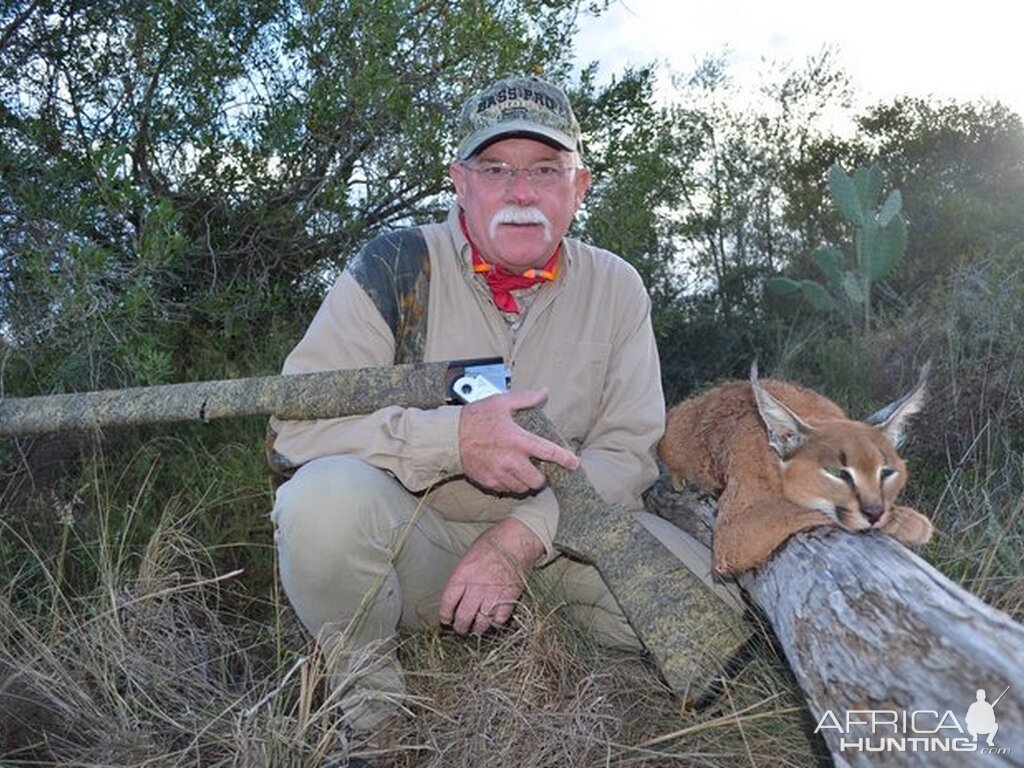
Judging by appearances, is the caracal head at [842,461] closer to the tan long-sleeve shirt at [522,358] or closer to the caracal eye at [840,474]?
the caracal eye at [840,474]

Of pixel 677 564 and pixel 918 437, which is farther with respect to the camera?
pixel 918 437

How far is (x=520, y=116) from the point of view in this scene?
13.7ft

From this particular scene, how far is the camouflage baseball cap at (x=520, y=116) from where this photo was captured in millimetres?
4176

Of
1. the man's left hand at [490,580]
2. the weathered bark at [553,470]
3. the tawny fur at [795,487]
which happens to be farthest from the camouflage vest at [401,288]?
the tawny fur at [795,487]

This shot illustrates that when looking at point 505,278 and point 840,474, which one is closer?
point 840,474

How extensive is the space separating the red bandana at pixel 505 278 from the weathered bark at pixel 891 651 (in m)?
1.65

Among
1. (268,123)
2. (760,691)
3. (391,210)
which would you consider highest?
(268,123)

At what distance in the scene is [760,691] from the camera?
3.39 meters

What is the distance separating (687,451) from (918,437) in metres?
1.98

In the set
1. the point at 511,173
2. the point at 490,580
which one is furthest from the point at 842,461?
the point at 511,173

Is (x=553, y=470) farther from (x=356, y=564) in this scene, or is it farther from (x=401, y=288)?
(x=401, y=288)

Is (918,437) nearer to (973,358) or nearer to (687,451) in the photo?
(973,358)

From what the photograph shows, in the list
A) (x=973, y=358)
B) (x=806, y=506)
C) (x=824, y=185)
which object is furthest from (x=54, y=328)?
(x=824, y=185)

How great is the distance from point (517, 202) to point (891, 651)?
7.75ft
